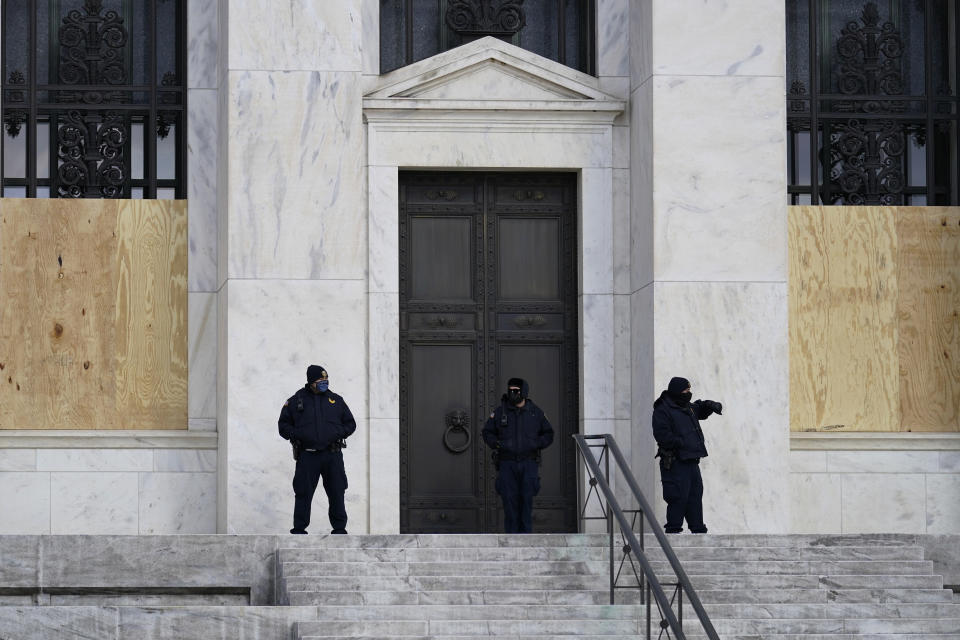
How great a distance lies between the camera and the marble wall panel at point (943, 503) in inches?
671

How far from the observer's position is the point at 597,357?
1680cm

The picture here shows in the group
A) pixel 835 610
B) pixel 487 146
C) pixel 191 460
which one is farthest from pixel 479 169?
pixel 835 610

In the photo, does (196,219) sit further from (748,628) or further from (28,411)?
(748,628)

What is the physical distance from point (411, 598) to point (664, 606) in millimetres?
2209

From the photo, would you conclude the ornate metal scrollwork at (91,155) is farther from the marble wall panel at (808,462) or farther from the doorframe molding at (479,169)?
the marble wall panel at (808,462)

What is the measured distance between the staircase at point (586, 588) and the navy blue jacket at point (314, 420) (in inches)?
44.7

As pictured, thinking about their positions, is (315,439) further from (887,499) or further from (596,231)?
(887,499)

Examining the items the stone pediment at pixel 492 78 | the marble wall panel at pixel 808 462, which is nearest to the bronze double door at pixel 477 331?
the stone pediment at pixel 492 78

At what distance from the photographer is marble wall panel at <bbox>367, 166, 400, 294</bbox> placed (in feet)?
54.2

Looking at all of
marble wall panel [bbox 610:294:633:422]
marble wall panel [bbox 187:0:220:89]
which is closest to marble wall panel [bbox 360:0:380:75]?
marble wall panel [bbox 187:0:220:89]

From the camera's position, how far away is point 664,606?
11062 millimetres

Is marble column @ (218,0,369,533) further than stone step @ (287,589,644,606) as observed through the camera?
Yes

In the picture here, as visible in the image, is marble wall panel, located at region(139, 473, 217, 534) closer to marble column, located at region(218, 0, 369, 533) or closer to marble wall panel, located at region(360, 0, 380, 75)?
marble column, located at region(218, 0, 369, 533)

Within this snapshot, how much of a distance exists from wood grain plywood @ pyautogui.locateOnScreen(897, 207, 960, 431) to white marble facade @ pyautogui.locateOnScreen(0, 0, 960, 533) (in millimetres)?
563
